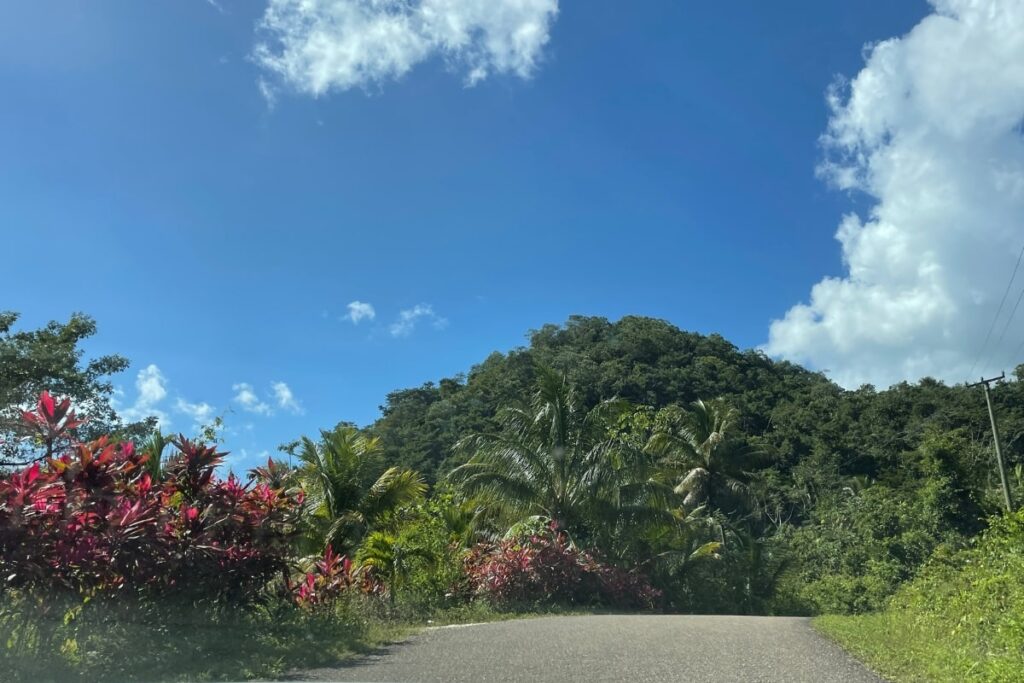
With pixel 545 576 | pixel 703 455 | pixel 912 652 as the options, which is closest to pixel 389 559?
pixel 545 576

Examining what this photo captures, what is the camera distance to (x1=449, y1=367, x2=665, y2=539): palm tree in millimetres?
20188

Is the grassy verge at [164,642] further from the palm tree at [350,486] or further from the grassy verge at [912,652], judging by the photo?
the palm tree at [350,486]

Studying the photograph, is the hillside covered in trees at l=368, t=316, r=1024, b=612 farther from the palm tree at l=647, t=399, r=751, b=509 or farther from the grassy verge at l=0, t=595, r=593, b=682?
the grassy verge at l=0, t=595, r=593, b=682

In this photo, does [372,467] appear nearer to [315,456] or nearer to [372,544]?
[315,456]

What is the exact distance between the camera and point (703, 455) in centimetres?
3469

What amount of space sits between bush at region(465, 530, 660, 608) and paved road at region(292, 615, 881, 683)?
5.18 metres

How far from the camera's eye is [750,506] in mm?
36781

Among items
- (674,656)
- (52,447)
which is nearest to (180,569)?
(52,447)

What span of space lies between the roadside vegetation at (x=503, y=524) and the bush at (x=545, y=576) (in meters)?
0.05

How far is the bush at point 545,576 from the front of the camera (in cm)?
1652

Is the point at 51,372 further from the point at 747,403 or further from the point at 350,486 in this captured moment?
the point at 747,403

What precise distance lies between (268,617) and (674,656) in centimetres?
483

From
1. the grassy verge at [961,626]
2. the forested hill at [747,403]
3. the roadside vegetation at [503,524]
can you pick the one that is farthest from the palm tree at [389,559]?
the forested hill at [747,403]

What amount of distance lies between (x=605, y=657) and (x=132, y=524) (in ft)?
16.4
